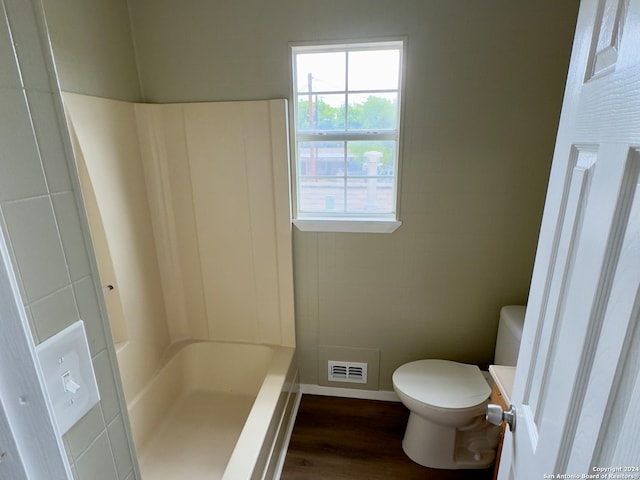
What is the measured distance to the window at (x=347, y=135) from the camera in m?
1.79

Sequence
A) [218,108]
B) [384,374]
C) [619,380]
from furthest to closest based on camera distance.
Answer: [384,374] < [218,108] < [619,380]

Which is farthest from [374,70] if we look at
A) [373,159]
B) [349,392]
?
[349,392]

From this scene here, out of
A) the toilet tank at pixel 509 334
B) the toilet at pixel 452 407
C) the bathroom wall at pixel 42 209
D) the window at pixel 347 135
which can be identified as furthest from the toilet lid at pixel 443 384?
the bathroom wall at pixel 42 209

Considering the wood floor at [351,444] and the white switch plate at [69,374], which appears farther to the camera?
the wood floor at [351,444]

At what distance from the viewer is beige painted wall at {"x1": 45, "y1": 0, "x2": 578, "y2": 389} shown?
160 cm

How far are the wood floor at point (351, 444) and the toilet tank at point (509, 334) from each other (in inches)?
22.4

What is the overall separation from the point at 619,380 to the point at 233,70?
74.6 inches

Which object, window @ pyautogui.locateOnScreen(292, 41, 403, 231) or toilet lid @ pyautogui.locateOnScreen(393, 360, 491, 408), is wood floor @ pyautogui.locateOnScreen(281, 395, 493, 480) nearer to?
toilet lid @ pyautogui.locateOnScreen(393, 360, 491, 408)

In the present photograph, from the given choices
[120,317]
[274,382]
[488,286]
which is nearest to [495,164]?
[488,286]

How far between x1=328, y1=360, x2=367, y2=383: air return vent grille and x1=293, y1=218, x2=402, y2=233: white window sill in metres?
0.85

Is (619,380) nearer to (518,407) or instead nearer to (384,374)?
(518,407)

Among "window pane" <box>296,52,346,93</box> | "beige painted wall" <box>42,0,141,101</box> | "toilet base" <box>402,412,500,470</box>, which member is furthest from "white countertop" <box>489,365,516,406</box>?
"beige painted wall" <box>42,0,141,101</box>

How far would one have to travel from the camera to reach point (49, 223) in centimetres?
51

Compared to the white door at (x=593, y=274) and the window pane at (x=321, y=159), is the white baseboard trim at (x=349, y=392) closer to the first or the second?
the window pane at (x=321, y=159)
